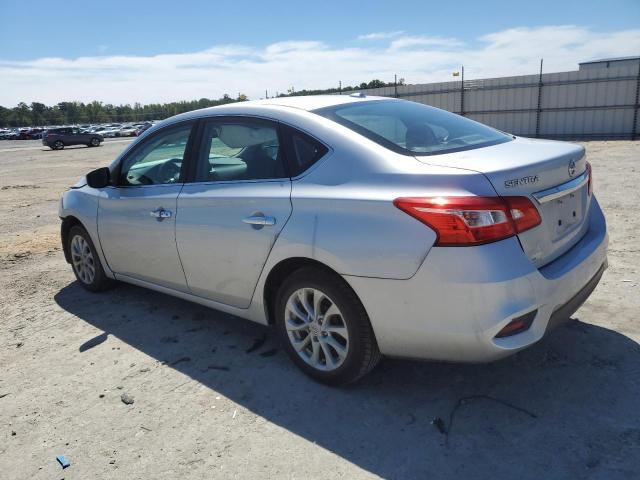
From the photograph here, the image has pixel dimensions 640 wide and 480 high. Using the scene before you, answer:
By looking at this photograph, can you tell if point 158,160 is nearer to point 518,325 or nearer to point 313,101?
point 313,101

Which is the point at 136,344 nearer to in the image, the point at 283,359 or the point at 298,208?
the point at 283,359

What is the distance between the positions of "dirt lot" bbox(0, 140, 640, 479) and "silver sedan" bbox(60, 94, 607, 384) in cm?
33

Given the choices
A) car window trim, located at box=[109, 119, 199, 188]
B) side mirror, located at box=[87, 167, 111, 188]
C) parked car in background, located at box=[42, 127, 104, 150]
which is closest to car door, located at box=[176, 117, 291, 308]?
car window trim, located at box=[109, 119, 199, 188]

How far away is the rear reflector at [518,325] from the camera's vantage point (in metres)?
2.45

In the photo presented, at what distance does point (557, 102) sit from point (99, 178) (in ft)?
71.4

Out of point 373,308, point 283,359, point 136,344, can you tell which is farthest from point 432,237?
point 136,344

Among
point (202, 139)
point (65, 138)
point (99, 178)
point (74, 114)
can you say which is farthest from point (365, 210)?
point (74, 114)

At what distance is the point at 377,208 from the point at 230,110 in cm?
157

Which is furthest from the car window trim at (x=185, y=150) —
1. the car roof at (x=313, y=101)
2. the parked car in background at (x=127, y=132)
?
the parked car in background at (x=127, y=132)

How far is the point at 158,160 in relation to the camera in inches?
165

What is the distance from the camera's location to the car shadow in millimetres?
2393

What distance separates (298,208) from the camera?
2943 millimetres

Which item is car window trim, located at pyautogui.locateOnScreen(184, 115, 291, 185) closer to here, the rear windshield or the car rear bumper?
the rear windshield

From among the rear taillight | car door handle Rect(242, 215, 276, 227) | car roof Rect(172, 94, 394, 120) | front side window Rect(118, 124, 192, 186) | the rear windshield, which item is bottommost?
car door handle Rect(242, 215, 276, 227)
